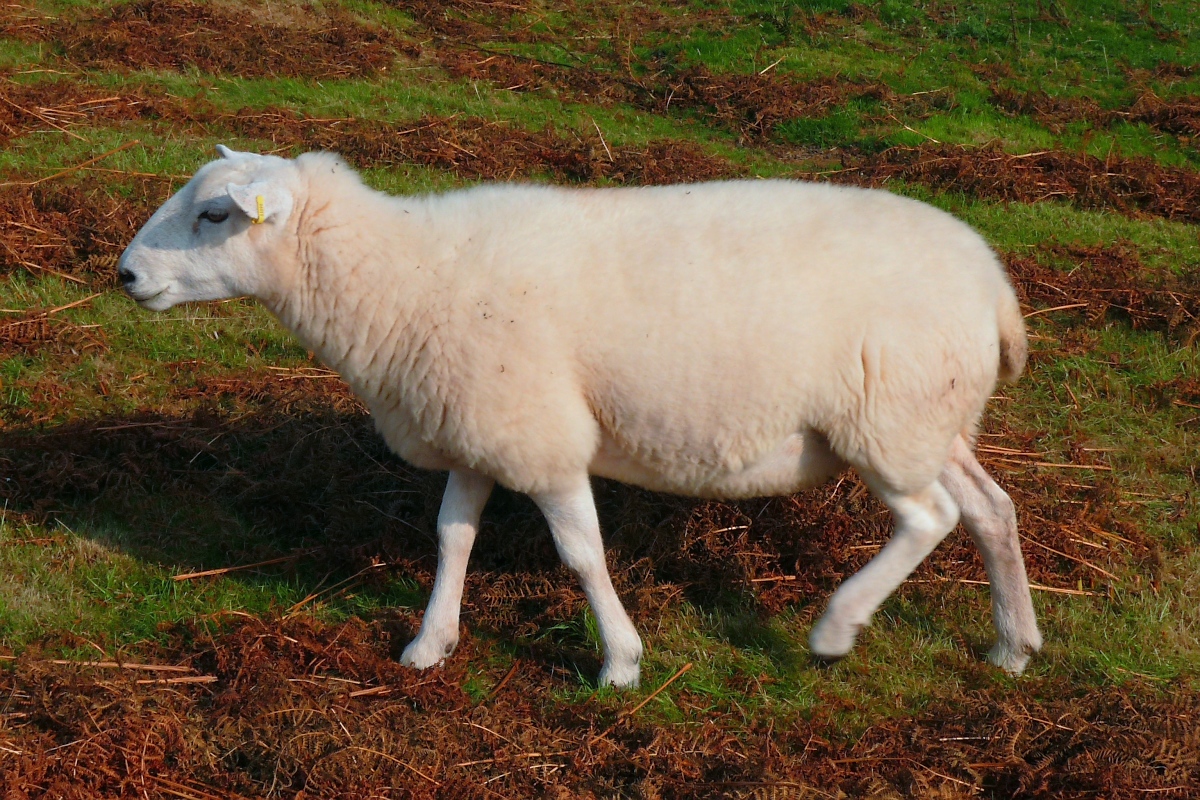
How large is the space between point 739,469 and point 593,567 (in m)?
0.68

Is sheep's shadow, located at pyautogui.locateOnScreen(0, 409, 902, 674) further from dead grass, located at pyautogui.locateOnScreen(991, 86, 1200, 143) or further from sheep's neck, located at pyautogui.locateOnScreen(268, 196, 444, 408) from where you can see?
dead grass, located at pyautogui.locateOnScreen(991, 86, 1200, 143)

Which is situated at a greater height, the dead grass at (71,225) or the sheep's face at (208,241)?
the sheep's face at (208,241)

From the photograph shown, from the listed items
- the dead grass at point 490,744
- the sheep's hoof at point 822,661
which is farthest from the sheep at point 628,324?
the dead grass at point 490,744

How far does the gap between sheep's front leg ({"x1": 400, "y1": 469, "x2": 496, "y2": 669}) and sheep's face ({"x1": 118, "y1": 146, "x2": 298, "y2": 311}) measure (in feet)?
3.70

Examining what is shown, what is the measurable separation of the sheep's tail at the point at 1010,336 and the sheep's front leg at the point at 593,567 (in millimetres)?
1699

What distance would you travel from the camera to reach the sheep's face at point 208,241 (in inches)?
175

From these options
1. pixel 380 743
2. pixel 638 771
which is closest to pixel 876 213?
pixel 638 771

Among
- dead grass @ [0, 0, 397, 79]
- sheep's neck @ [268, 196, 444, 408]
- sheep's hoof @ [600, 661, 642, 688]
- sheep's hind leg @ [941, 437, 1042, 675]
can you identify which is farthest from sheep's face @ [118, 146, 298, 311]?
dead grass @ [0, 0, 397, 79]

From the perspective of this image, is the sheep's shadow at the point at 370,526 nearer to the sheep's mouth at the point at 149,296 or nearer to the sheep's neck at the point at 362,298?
the sheep's neck at the point at 362,298

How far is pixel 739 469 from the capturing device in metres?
4.44

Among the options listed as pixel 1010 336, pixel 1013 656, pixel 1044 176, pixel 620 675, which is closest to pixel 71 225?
pixel 620 675

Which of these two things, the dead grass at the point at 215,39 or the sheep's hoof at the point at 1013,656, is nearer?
the sheep's hoof at the point at 1013,656

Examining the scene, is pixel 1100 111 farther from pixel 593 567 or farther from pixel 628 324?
pixel 593 567

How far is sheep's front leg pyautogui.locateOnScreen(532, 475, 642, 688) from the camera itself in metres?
4.49
